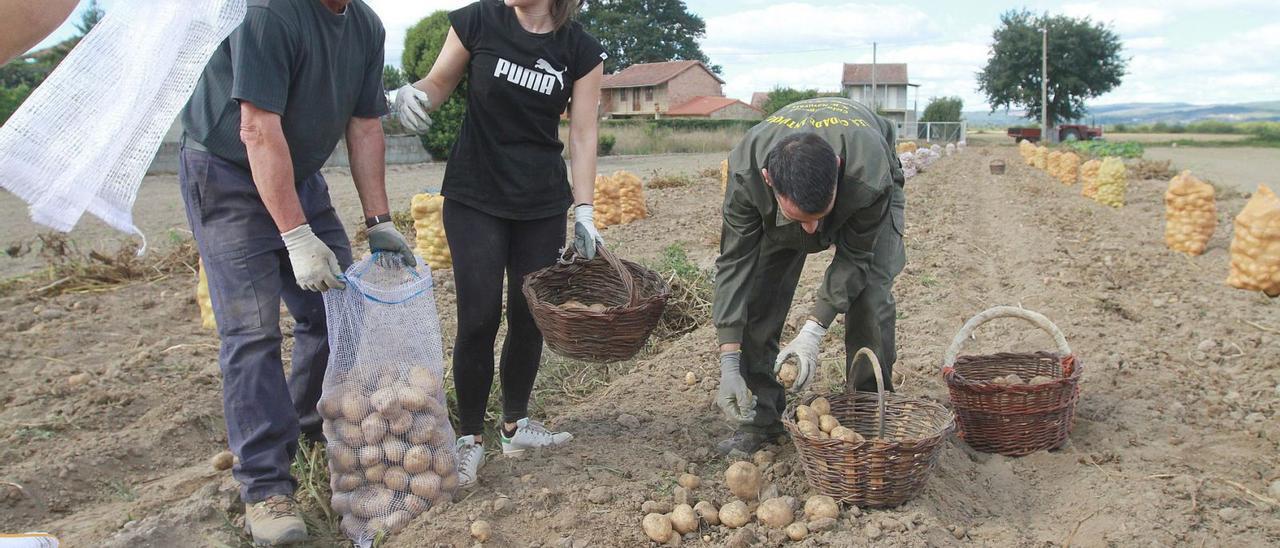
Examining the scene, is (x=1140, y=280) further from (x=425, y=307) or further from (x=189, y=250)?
(x=189, y=250)

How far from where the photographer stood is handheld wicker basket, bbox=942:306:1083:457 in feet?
9.99

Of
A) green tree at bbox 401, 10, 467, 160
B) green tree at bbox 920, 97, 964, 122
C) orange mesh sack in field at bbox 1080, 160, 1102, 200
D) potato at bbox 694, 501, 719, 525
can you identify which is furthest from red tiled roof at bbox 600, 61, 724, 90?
potato at bbox 694, 501, 719, 525

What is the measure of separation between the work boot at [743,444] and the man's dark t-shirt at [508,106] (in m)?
1.05

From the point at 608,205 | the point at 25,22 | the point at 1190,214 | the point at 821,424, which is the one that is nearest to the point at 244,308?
the point at 25,22

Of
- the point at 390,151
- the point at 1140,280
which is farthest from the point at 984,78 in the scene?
the point at 1140,280

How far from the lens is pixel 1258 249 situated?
555 centimetres

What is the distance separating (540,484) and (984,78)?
182ft

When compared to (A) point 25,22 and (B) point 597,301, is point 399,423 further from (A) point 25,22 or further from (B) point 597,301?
(A) point 25,22

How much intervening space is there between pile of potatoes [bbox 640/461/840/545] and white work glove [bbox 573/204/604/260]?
2.89 feet

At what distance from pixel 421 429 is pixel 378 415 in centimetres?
13

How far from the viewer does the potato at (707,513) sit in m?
2.62

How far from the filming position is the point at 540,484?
112 inches

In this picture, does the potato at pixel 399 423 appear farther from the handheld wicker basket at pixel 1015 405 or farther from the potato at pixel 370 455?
the handheld wicker basket at pixel 1015 405

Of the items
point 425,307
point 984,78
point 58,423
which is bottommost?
point 58,423
